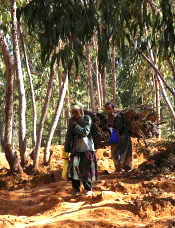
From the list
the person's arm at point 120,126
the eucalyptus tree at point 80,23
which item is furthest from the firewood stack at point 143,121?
the eucalyptus tree at point 80,23

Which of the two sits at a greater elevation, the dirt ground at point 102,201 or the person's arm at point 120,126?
the person's arm at point 120,126

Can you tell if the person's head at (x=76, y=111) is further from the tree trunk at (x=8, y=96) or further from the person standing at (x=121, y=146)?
the tree trunk at (x=8, y=96)

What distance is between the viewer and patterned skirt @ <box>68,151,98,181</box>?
5.17 m

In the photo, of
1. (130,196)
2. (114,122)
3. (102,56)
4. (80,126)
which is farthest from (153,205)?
(114,122)

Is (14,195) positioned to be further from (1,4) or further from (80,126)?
(1,4)

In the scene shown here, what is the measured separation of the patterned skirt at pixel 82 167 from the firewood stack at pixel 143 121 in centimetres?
169

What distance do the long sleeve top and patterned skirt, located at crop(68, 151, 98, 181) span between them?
4.1 inches

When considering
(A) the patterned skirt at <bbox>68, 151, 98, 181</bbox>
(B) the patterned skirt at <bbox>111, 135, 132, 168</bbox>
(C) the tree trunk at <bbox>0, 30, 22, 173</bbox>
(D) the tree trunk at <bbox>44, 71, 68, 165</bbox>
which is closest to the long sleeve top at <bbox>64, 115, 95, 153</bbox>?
(A) the patterned skirt at <bbox>68, 151, 98, 181</bbox>

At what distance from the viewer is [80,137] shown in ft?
17.1

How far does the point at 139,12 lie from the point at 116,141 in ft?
11.5

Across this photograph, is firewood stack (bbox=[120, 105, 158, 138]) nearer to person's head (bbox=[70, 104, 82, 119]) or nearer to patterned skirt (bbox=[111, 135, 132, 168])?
patterned skirt (bbox=[111, 135, 132, 168])

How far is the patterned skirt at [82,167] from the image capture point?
17.0 feet

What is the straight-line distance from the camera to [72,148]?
534 cm

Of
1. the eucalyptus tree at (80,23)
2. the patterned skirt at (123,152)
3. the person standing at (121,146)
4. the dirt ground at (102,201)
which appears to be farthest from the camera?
the patterned skirt at (123,152)
